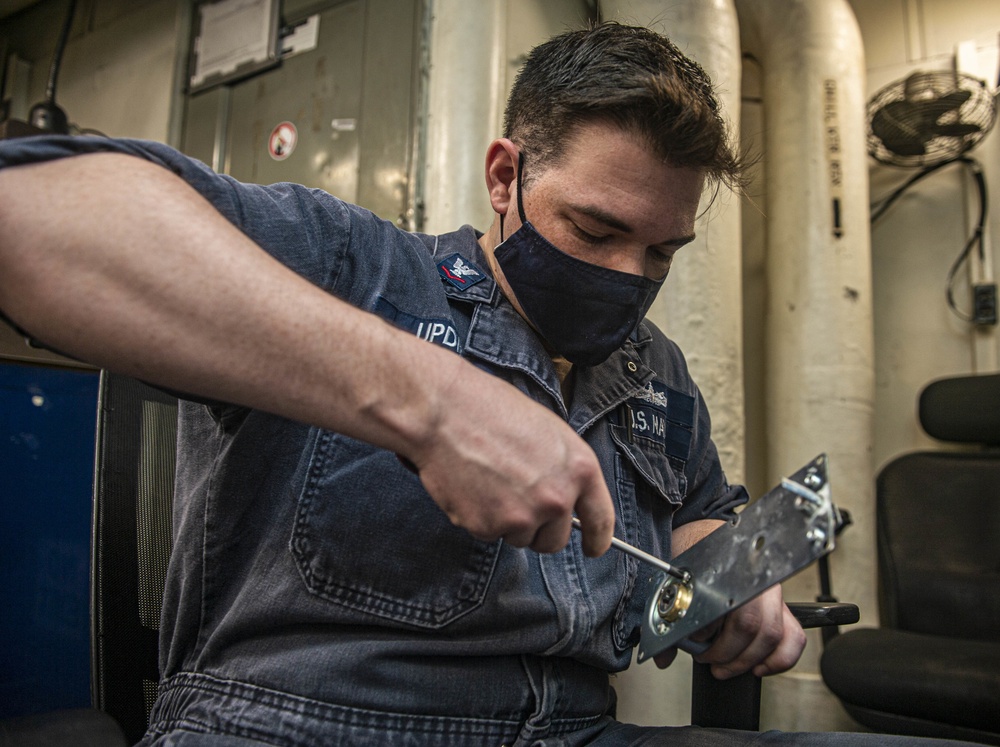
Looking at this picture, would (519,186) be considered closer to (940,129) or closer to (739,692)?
(739,692)

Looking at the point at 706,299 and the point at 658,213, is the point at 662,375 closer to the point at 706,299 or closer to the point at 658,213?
the point at 658,213

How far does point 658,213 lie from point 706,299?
810 mm

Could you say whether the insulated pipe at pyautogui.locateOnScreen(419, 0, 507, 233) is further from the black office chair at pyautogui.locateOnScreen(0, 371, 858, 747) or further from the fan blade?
the fan blade

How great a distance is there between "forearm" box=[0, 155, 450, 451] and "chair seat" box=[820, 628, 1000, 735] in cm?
139

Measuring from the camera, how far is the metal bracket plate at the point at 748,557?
1.77 ft

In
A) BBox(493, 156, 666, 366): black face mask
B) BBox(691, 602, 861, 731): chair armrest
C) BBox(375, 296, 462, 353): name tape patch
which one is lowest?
BBox(691, 602, 861, 731): chair armrest

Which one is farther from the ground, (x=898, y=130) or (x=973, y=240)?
(x=898, y=130)

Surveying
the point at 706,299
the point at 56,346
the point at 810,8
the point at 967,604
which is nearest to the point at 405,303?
the point at 56,346

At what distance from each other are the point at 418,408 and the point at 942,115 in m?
2.18

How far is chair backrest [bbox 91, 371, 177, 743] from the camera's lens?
0.81 meters

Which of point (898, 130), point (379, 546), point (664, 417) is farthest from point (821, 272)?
point (379, 546)

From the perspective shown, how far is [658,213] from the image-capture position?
2.83 feet

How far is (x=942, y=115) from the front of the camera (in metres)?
2.06

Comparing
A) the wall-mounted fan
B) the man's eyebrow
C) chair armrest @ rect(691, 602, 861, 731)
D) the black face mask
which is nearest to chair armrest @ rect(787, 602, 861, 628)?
chair armrest @ rect(691, 602, 861, 731)
